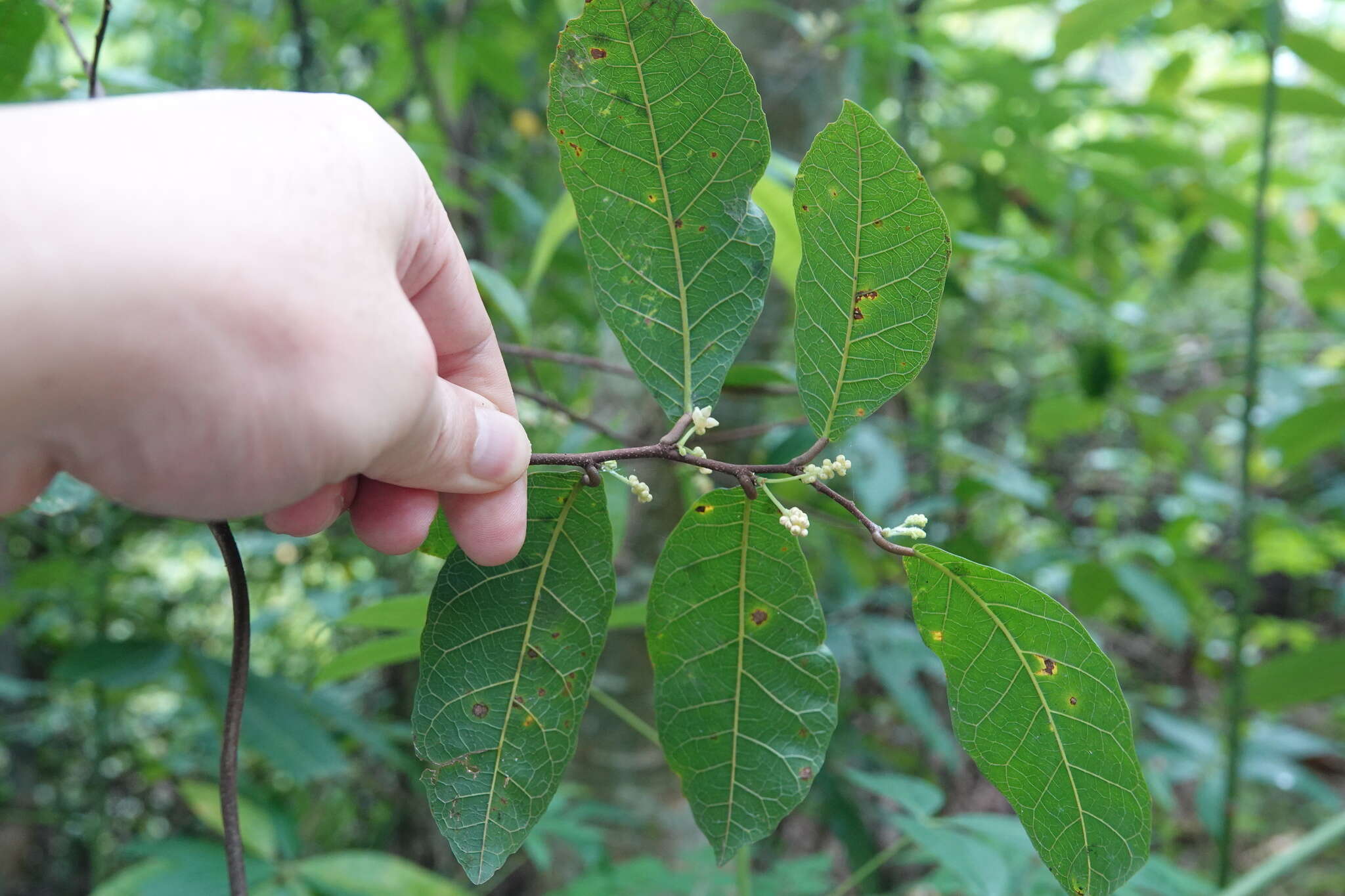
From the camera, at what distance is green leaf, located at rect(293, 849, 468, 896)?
1253 millimetres

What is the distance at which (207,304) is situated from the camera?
315 mm

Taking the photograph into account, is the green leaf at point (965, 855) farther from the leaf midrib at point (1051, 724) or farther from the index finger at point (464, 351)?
the index finger at point (464, 351)

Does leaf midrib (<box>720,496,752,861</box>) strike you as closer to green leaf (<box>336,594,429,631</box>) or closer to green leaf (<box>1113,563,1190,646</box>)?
green leaf (<box>336,594,429,631</box>)

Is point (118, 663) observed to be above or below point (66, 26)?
below

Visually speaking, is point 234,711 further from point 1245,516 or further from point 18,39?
point 1245,516

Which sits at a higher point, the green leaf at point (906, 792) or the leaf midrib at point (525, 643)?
the leaf midrib at point (525, 643)

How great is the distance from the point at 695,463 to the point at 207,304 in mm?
269

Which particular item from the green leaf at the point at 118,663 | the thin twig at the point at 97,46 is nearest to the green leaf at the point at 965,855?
the thin twig at the point at 97,46

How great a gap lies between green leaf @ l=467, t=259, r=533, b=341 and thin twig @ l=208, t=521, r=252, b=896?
18.8 inches

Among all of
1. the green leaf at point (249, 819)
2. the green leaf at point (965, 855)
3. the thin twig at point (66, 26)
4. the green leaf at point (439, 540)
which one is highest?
the thin twig at point (66, 26)

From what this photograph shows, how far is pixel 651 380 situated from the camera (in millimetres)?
557

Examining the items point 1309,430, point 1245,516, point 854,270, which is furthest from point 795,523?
point 1309,430

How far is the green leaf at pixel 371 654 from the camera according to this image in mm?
815

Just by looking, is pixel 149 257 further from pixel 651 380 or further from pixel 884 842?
pixel 884 842
